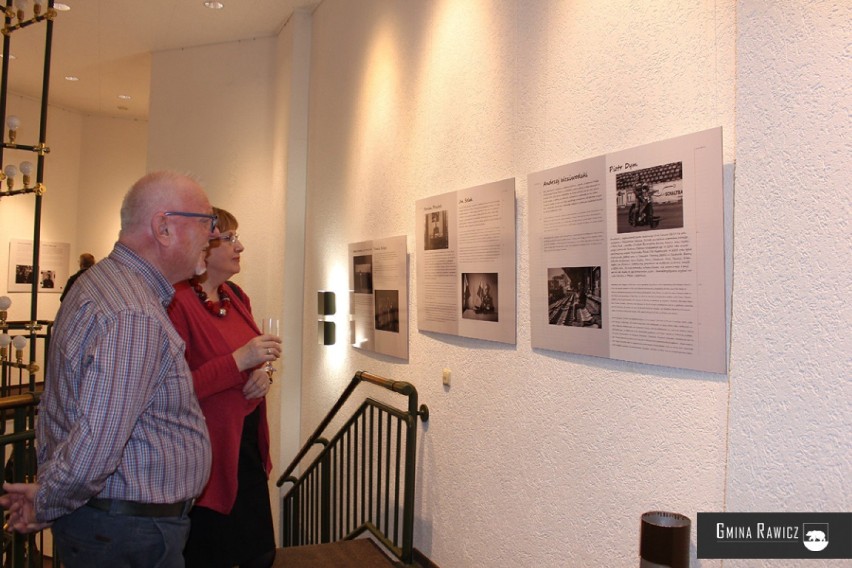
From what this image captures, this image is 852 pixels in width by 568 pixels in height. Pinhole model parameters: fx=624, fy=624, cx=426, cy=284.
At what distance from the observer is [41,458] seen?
1.88 metres

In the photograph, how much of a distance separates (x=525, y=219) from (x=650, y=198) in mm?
757

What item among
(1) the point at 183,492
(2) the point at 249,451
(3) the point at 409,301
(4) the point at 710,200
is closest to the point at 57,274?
(3) the point at 409,301

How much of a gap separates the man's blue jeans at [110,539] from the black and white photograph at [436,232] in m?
2.10

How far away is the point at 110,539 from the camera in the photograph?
173cm

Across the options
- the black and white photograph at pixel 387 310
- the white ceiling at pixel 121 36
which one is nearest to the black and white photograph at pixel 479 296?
the black and white photograph at pixel 387 310

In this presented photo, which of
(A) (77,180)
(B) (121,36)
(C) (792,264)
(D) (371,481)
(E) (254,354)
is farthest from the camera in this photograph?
(A) (77,180)

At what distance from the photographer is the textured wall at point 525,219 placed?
2045 mm

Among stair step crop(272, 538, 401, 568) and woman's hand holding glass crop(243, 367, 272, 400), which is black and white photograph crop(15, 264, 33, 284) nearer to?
stair step crop(272, 538, 401, 568)

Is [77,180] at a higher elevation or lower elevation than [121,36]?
lower

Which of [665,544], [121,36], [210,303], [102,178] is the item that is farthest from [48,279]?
[665,544]

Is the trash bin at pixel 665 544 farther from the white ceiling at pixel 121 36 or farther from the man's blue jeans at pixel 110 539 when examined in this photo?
the white ceiling at pixel 121 36

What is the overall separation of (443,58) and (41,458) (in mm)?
2789

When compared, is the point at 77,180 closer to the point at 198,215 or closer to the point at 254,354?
the point at 254,354

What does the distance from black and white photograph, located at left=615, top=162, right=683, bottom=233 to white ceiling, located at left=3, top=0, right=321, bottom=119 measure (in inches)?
183
